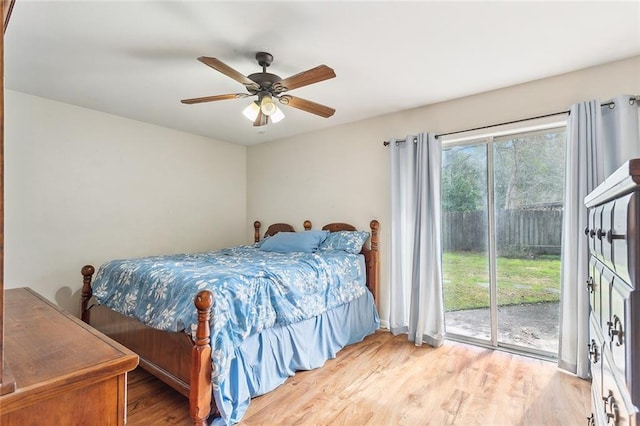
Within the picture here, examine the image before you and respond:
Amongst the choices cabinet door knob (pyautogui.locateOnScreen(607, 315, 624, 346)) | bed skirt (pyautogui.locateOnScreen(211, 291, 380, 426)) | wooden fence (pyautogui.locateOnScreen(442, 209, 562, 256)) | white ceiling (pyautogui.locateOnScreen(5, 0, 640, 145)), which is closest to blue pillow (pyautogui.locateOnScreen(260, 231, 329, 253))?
bed skirt (pyautogui.locateOnScreen(211, 291, 380, 426))

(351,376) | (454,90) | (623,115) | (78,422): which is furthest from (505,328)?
(78,422)

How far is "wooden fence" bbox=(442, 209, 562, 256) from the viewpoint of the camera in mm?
2732

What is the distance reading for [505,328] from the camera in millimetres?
2951

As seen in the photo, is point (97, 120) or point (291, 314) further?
point (97, 120)

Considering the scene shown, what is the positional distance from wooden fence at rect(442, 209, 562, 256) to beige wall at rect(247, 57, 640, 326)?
0.69 m

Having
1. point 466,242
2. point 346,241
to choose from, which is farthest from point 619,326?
point 346,241

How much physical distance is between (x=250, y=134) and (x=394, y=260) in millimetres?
2531

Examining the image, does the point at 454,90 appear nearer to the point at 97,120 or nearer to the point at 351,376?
the point at 351,376

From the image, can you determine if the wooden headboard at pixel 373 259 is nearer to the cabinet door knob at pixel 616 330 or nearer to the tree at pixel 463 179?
the tree at pixel 463 179

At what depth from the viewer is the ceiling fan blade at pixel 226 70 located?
5.88 ft

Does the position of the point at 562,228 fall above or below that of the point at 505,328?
above

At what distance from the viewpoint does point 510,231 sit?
2.92 m

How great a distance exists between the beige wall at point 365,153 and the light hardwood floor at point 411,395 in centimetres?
107

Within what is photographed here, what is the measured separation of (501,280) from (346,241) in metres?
1.54
